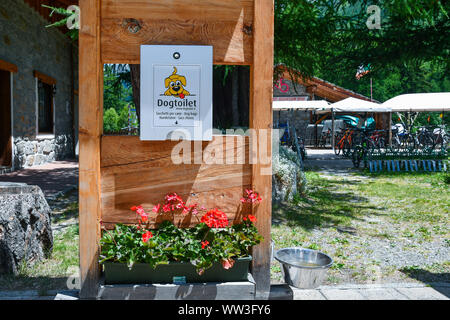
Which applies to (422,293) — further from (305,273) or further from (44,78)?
(44,78)

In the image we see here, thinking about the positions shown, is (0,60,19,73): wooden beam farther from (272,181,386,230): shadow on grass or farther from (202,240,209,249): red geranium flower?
(202,240,209,249): red geranium flower

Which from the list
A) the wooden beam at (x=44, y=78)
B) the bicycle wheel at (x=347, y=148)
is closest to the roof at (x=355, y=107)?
the bicycle wheel at (x=347, y=148)

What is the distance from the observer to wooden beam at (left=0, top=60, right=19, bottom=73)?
8281mm

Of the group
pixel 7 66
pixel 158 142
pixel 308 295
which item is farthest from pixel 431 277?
pixel 7 66

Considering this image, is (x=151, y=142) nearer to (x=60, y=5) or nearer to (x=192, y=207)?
(x=192, y=207)

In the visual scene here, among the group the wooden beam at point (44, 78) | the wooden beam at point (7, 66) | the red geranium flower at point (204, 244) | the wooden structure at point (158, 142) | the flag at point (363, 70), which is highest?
the flag at point (363, 70)

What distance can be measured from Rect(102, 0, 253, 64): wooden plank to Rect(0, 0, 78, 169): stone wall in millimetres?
7164

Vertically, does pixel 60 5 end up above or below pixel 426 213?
above

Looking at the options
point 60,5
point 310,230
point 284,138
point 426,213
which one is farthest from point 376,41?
point 60,5

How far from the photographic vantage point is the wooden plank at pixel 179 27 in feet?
7.86

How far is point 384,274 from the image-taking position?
3.64 m

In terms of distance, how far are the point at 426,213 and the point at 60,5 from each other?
36.8 ft

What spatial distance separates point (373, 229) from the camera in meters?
5.30

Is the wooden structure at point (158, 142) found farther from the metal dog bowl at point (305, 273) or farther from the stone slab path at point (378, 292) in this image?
the stone slab path at point (378, 292)
